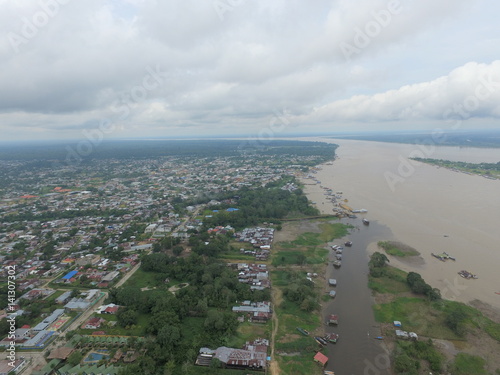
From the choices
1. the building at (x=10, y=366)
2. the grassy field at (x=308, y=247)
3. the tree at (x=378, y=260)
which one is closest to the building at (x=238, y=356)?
the building at (x=10, y=366)

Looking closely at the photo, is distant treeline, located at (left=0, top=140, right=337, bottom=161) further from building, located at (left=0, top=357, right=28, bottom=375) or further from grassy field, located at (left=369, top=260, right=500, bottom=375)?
building, located at (left=0, top=357, right=28, bottom=375)

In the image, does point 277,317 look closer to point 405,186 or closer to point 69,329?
point 69,329

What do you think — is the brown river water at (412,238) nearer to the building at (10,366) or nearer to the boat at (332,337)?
the boat at (332,337)

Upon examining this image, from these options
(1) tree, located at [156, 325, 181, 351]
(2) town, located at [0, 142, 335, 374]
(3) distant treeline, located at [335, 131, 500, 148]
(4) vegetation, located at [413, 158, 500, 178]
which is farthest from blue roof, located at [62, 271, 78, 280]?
(3) distant treeline, located at [335, 131, 500, 148]

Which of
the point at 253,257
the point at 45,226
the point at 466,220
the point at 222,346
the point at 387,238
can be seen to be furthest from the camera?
the point at 45,226

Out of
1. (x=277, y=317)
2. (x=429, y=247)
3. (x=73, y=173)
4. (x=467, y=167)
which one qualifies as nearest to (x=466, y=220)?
(x=429, y=247)

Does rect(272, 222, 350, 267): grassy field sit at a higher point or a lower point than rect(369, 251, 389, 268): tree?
lower
